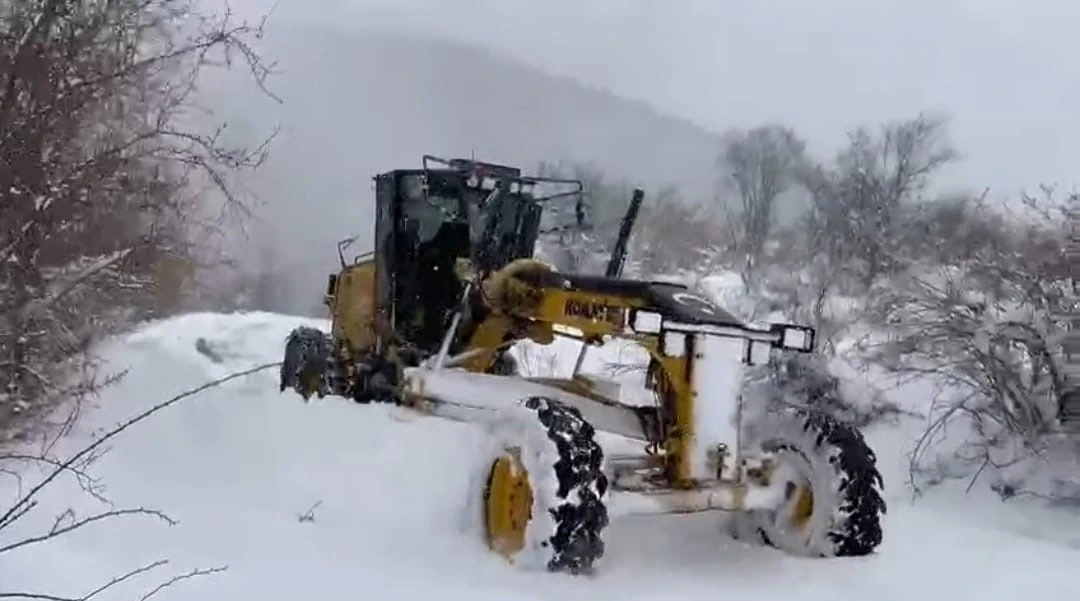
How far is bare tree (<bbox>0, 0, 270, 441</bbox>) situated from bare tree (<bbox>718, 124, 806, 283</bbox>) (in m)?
23.7

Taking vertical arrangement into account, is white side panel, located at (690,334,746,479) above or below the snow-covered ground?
above

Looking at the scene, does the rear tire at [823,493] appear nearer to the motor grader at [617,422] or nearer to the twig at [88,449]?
the motor grader at [617,422]

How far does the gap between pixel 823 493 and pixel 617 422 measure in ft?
3.76

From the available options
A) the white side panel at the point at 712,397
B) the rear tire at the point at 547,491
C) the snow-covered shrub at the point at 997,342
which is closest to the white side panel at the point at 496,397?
the rear tire at the point at 547,491

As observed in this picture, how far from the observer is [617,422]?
7000mm

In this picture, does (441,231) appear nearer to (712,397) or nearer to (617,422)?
(617,422)

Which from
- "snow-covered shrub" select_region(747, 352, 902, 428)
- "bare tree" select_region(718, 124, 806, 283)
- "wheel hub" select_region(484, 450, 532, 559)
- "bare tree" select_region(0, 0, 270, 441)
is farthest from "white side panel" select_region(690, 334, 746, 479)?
"bare tree" select_region(718, 124, 806, 283)

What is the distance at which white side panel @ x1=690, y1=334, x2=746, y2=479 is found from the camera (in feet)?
21.0

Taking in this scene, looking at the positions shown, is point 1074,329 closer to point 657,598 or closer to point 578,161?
point 657,598

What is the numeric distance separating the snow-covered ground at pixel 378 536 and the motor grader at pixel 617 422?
0.19 m

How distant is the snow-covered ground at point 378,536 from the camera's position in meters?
5.58

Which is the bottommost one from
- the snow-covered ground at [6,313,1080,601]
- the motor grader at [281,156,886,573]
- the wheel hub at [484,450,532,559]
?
the snow-covered ground at [6,313,1080,601]

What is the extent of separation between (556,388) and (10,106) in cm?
482

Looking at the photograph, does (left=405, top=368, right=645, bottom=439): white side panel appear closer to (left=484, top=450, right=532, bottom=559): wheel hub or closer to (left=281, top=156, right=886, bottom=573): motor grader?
(left=281, top=156, right=886, bottom=573): motor grader
